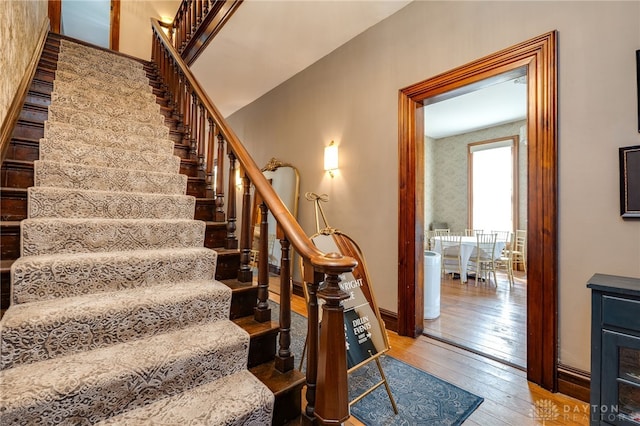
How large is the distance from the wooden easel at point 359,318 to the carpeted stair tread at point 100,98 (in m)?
2.50

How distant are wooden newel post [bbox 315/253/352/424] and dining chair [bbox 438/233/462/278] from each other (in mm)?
4271

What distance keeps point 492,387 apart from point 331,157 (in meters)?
2.57

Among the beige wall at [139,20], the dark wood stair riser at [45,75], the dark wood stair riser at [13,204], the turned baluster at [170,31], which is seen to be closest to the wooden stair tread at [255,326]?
the dark wood stair riser at [13,204]

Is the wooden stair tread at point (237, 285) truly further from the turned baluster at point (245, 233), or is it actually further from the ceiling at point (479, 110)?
the ceiling at point (479, 110)

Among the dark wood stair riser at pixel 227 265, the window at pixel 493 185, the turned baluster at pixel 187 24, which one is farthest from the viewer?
the window at pixel 493 185

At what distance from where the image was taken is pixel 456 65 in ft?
7.88

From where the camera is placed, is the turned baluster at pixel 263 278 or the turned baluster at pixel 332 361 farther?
the turned baluster at pixel 263 278

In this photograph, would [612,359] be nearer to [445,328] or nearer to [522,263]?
[445,328]

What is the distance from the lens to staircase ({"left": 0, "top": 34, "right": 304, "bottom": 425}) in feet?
3.67

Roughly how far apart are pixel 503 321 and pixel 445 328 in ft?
2.29

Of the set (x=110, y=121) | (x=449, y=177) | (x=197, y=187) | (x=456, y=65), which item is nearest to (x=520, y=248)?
(x=449, y=177)

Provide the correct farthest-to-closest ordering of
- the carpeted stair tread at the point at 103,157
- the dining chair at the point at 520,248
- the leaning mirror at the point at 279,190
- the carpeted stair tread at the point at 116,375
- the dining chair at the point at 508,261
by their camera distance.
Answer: the dining chair at the point at 520,248
the dining chair at the point at 508,261
the leaning mirror at the point at 279,190
the carpeted stair tread at the point at 103,157
the carpeted stair tread at the point at 116,375

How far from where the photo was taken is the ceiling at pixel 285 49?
2852 millimetres

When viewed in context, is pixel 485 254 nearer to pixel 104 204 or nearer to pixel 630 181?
pixel 630 181
